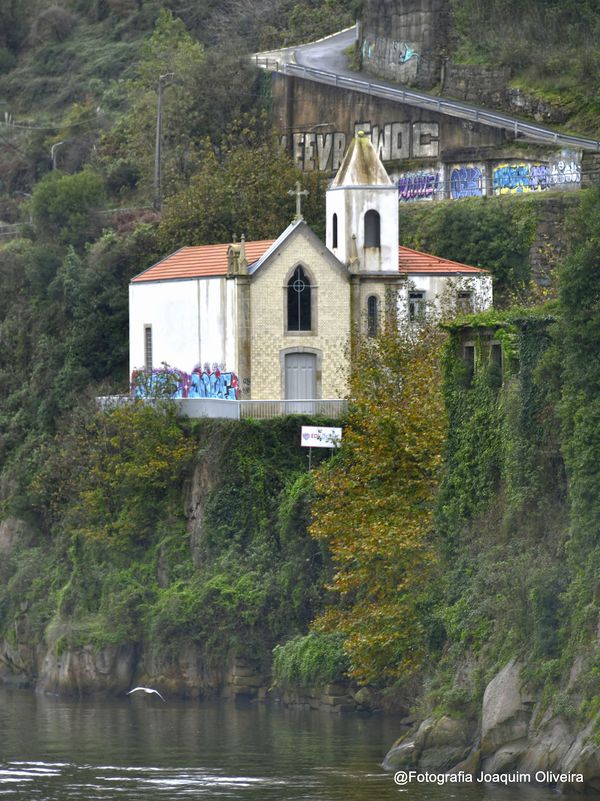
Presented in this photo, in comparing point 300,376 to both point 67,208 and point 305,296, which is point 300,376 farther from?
point 67,208

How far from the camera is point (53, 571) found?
91.8 metres

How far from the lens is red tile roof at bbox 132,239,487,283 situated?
9050cm

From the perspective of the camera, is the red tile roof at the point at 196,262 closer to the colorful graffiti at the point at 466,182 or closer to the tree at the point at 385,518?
the colorful graffiti at the point at 466,182

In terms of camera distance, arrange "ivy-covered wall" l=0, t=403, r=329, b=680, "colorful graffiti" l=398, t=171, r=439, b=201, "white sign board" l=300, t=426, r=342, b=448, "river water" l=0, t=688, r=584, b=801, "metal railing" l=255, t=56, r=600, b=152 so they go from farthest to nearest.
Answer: "colorful graffiti" l=398, t=171, r=439, b=201, "metal railing" l=255, t=56, r=600, b=152, "white sign board" l=300, t=426, r=342, b=448, "ivy-covered wall" l=0, t=403, r=329, b=680, "river water" l=0, t=688, r=584, b=801

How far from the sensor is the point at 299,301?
89.7 m

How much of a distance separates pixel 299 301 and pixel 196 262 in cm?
502

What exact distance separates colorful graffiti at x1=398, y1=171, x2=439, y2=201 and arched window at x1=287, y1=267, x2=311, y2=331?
15664mm

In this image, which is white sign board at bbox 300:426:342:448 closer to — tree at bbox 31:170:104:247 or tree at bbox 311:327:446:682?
tree at bbox 311:327:446:682

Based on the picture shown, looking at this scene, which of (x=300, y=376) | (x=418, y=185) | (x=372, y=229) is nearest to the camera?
(x=300, y=376)

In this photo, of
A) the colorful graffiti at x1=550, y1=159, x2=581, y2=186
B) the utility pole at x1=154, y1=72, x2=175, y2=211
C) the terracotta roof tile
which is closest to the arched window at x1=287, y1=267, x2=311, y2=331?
the terracotta roof tile

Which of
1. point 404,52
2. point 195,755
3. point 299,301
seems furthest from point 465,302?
point 404,52

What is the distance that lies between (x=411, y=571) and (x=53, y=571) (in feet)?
71.4

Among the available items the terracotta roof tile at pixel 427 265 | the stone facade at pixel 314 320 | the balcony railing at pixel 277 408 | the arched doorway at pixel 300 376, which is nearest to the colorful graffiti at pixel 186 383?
the balcony railing at pixel 277 408

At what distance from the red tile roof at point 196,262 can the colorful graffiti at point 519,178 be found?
10765 mm
